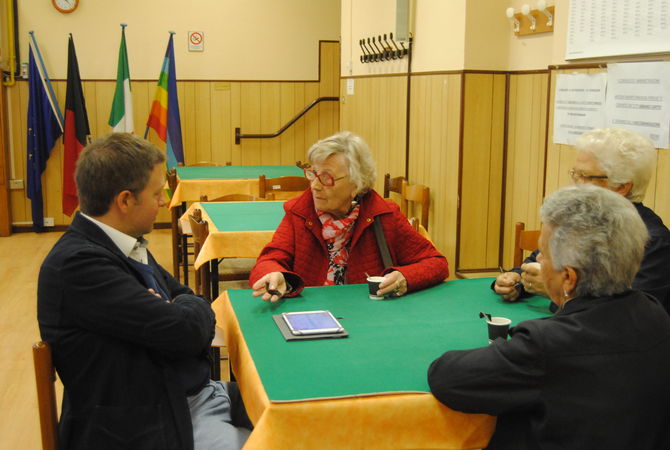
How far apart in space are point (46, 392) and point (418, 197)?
3.80 meters

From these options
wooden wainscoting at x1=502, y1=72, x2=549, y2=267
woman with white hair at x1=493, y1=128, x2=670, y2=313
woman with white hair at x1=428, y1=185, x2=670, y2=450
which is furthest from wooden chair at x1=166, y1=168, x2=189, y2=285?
woman with white hair at x1=428, y1=185, x2=670, y2=450

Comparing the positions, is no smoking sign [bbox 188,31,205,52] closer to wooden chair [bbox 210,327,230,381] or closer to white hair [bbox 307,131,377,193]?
wooden chair [bbox 210,327,230,381]

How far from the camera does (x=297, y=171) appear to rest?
6.67 metres

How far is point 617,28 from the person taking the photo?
10.4 ft

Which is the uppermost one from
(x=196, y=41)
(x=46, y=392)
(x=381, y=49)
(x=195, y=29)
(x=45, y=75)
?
(x=195, y=29)

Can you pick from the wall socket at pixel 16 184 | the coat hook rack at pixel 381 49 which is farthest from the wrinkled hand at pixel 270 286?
the wall socket at pixel 16 184

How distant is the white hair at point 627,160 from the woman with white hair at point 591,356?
897 mm

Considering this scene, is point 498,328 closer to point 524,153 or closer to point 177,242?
point 524,153

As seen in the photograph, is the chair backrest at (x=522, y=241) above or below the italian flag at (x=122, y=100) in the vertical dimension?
below

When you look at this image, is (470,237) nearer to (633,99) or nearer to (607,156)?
(633,99)

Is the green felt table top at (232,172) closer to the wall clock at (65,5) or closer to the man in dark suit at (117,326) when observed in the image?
the wall clock at (65,5)

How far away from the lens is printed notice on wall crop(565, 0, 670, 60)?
9.57 feet

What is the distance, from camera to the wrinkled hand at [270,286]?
237cm

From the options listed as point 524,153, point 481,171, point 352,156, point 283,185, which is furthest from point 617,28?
point 283,185
